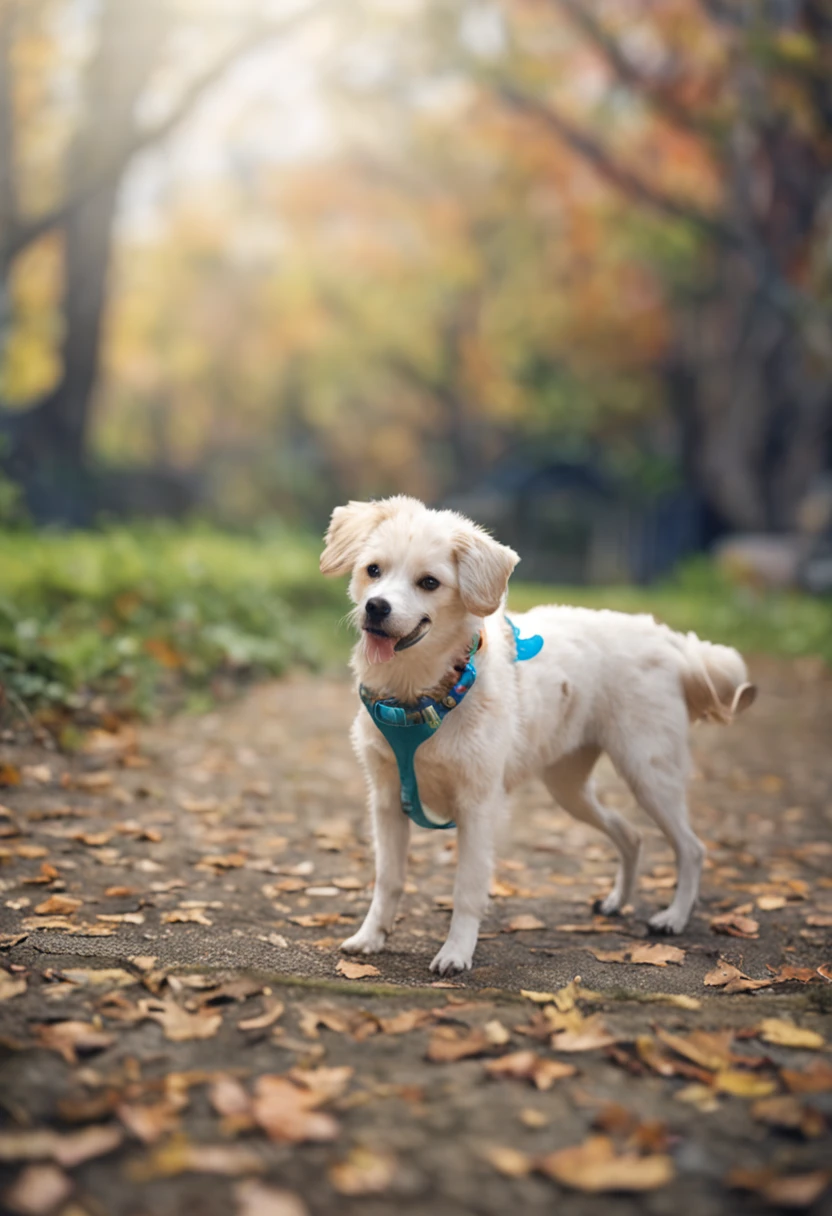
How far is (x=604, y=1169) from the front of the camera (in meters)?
2.23

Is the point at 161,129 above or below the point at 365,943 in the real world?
above

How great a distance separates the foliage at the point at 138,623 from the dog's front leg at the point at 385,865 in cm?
281

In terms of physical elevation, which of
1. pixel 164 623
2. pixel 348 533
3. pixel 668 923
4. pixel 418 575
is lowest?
pixel 668 923

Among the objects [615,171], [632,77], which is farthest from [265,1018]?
[632,77]

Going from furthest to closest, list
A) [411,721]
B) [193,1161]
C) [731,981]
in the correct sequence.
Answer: [411,721], [731,981], [193,1161]

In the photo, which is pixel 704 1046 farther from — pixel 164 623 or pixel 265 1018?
pixel 164 623

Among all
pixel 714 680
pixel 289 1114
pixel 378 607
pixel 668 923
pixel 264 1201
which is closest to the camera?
pixel 264 1201

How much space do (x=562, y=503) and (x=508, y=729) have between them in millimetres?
27119

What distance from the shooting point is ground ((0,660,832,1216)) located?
2.20m

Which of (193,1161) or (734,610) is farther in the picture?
(734,610)

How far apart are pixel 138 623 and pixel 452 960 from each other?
5184mm

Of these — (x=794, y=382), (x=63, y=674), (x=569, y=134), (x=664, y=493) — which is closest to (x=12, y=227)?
(x=569, y=134)

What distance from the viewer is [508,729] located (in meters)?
3.90

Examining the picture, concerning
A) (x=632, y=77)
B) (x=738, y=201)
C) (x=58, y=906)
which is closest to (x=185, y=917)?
(x=58, y=906)
